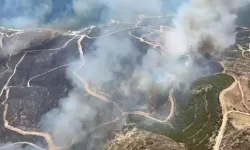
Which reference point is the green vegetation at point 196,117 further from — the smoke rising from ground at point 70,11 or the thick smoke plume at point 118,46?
the smoke rising from ground at point 70,11

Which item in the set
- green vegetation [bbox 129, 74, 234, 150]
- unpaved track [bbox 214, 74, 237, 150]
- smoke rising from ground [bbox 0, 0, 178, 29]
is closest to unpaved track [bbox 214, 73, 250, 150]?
unpaved track [bbox 214, 74, 237, 150]

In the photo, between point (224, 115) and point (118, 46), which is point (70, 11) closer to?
point (118, 46)

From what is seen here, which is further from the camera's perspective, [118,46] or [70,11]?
[70,11]

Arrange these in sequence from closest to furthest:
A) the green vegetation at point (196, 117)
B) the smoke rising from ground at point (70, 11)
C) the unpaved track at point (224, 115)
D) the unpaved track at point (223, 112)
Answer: the unpaved track at point (224, 115), the unpaved track at point (223, 112), the green vegetation at point (196, 117), the smoke rising from ground at point (70, 11)

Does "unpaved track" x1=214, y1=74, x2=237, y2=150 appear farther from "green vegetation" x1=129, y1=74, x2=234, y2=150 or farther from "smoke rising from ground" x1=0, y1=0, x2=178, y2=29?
"smoke rising from ground" x1=0, y1=0, x2=178, y2=29

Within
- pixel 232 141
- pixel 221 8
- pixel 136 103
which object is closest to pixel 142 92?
pixel 136 103

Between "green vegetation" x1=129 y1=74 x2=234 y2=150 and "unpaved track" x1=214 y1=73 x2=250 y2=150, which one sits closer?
"unpaved track" x1=214 y1=73 x2=250 y2=150

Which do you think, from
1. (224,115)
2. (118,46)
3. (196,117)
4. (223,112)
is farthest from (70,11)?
(224,115)

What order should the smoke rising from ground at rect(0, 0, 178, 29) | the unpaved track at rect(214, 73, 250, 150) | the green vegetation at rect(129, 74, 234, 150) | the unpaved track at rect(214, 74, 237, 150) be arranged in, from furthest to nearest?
the smoke rising from ground at rect(0, 0, 178, 29) < the green vegetation at rect(129, 74, 234, 150) < the unpaved track at rect(214, 73, 250, 150) < the unpaved track at rect(214, 74, 237, 150)

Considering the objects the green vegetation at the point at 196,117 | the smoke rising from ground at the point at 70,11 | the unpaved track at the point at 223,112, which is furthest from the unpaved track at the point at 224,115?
the smoke rising from ground at the point at 70,11
